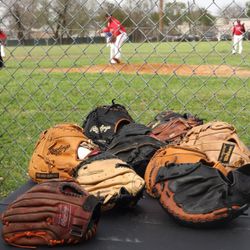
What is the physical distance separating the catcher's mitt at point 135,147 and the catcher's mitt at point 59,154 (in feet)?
0.30

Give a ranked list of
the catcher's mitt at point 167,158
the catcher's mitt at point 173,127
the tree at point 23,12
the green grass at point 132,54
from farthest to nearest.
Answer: the green grass at point 132,54 < the tree at point 23,12 < the catcher's mitt at point 173,127 < the catcher's mitt at point 167,158

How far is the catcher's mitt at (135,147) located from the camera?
1.91 metres

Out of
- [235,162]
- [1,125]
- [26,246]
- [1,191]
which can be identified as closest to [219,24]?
[235,162]

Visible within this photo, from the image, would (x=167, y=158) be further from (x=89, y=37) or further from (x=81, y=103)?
(x=81, y=103)

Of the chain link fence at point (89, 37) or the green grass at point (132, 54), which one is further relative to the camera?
the green grass at point (132, 54)

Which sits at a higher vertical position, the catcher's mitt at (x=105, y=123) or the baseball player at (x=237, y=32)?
the baseball player at (x=237, y=32)

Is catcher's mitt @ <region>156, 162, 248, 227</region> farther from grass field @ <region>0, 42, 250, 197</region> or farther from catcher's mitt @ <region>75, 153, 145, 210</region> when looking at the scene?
grass field @ <region>0, 42, 250, 197</region>

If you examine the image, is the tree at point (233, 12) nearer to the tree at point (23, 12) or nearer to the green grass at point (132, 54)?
the green grass at point (132, 54)

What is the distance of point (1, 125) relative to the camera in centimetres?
434

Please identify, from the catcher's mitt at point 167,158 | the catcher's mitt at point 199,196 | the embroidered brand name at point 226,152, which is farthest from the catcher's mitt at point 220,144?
the catcher's mitt at point 199,196

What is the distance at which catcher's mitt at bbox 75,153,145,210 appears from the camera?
1572mm

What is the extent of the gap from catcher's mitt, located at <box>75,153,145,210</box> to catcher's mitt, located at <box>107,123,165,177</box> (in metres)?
0.18

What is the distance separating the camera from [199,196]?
150 centimetres

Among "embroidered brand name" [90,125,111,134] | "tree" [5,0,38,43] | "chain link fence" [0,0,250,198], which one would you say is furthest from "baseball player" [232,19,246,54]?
"tree" [5,0,38,43]
